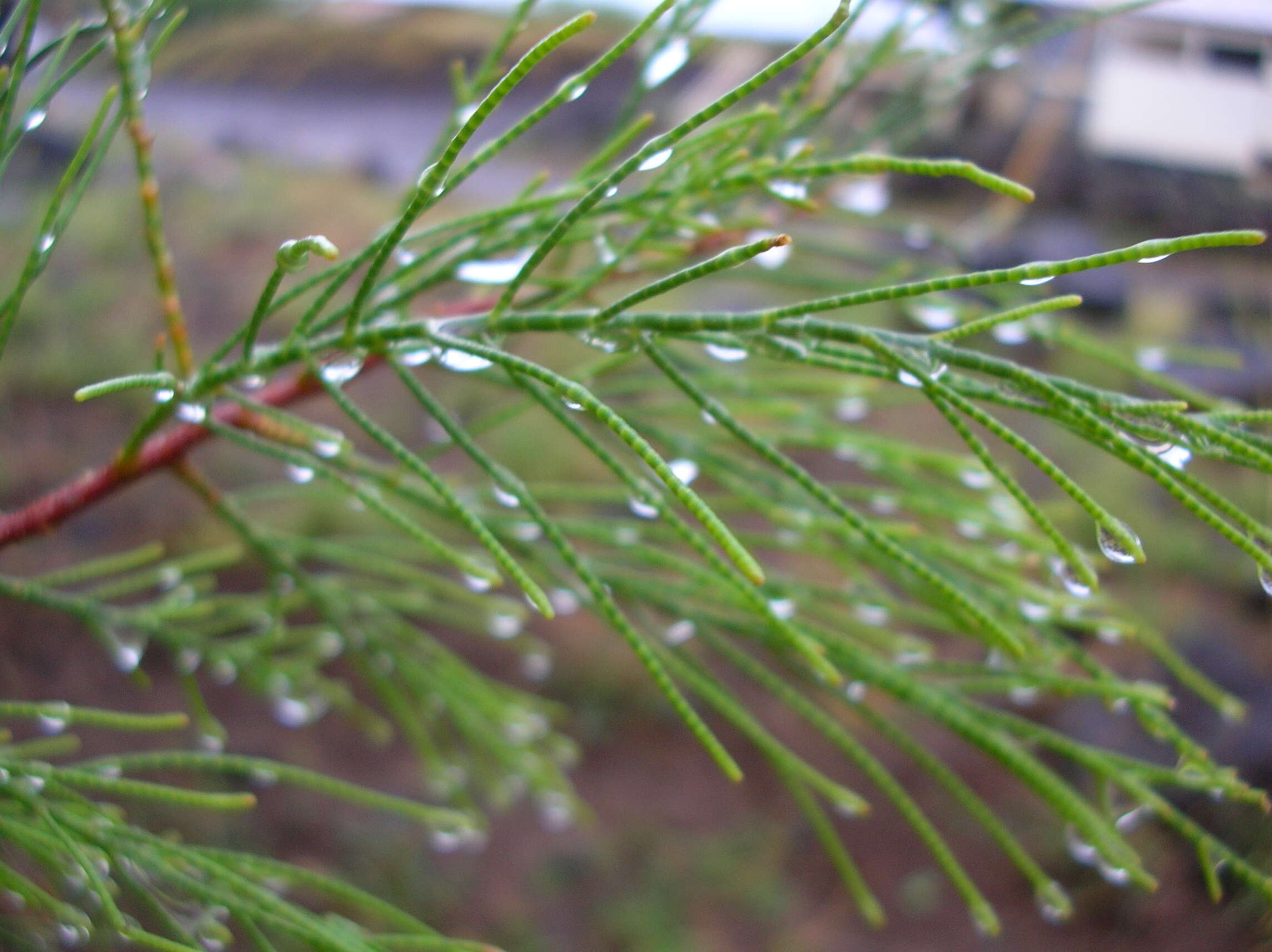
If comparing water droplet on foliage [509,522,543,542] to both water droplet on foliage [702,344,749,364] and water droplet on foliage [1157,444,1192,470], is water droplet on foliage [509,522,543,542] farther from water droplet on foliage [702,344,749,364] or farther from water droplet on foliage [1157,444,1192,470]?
water droplet on foliage [1157,444,1192,470]

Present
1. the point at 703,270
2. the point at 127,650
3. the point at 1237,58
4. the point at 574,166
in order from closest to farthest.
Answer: the point at 703,270 < the point at 127,650 < the point at 1237,58 < the point at 574,166

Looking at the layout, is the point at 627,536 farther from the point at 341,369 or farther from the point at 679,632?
the point at 341,369

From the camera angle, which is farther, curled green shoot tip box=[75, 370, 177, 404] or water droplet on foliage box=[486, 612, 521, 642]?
water droplet on foliage box=[486, 612, 521, 642]

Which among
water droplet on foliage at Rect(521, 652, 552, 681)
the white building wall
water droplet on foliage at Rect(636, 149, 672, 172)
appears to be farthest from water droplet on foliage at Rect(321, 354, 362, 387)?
the white building wall

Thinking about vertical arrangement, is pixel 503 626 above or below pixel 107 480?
below

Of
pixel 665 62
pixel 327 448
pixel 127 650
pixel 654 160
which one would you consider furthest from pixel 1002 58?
pixel 127 650

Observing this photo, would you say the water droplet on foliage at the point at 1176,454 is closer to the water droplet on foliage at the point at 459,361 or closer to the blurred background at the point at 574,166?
the water droplet on foliage at the point at 459,361

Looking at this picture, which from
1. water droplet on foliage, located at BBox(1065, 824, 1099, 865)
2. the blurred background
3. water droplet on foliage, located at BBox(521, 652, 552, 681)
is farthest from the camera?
water droplet on foliage, located at BBox(521, 652, 552, 681)

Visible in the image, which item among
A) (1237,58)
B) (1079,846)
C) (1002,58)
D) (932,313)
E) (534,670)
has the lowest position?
(534,670)

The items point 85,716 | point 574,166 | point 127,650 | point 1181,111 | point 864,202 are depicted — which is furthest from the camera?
point 574,166
